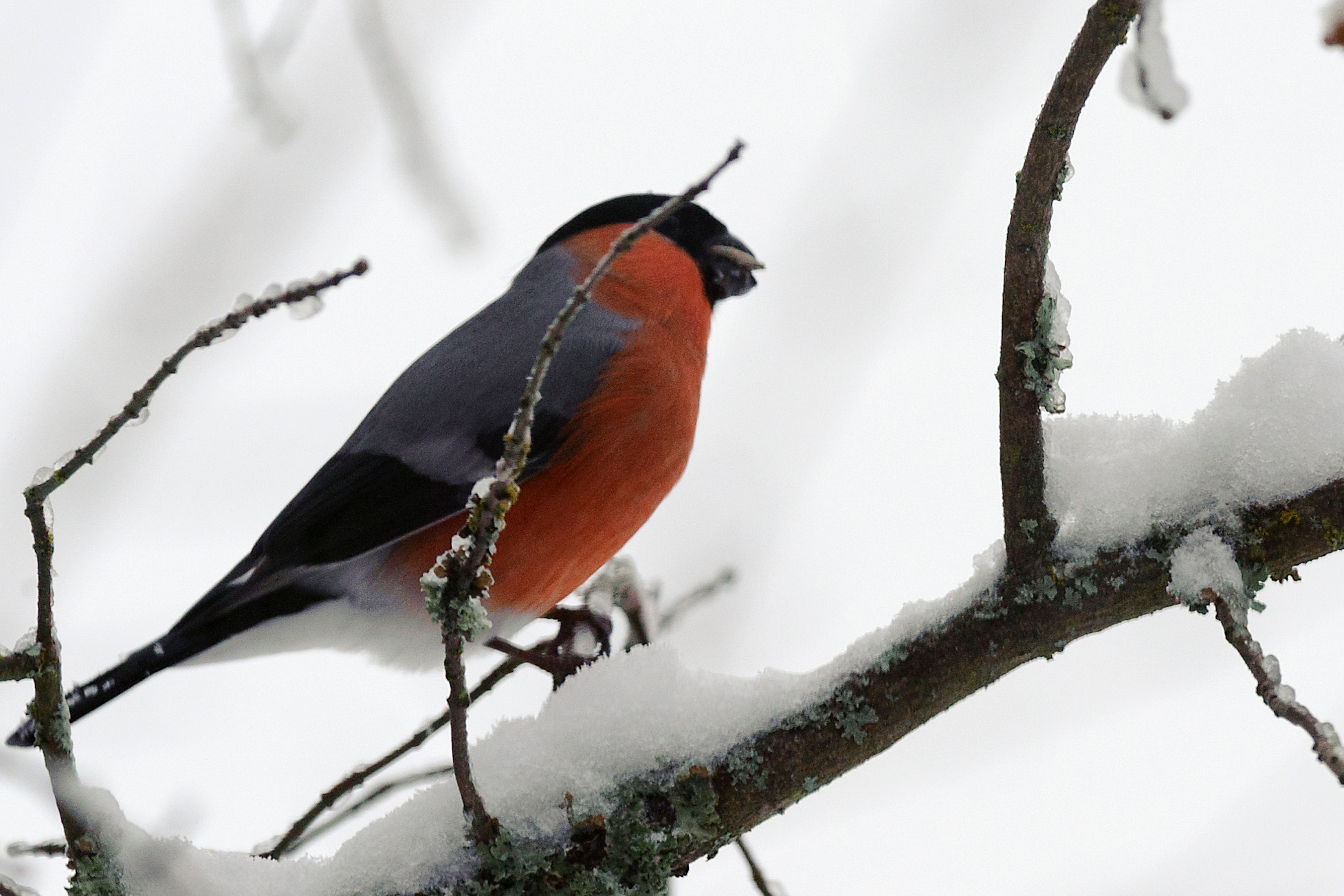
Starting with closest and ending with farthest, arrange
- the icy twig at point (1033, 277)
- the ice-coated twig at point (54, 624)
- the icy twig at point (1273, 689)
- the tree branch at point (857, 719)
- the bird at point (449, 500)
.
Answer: the icy twig at point (1273, 689), the ice-coated twig at point (54, 624), the icy twig at point (1033, 277), the tree branch at point (857, 719), the bird at point (449, 500)

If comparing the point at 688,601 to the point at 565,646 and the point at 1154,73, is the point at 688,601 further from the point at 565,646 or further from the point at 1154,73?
the point at 1154,73

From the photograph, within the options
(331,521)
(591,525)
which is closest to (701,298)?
(591,525)

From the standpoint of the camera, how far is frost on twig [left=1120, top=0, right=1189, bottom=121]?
1264 mm

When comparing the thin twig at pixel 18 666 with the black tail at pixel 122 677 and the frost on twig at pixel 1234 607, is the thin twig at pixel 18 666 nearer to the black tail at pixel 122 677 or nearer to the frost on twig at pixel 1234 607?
the black tail at pixel 122 677

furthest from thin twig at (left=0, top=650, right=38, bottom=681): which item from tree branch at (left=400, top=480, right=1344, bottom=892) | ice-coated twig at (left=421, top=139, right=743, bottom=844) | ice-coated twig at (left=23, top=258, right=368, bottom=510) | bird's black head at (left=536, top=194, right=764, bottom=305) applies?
bird's black head at (left=536, top=194, right=764, bottom=305)

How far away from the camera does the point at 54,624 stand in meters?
1.31

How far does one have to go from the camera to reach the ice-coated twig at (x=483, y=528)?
1130mm

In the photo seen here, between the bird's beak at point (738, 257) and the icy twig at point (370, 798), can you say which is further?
the bird's beak at point (738, 257)

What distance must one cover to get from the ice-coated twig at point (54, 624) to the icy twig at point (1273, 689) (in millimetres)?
1058

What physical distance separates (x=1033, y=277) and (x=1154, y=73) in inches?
10.6

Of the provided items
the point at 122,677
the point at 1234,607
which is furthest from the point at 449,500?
the point at 1234,607

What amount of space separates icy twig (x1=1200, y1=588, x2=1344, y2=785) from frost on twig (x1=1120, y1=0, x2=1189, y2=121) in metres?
0.57

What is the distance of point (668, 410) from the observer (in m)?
2.52

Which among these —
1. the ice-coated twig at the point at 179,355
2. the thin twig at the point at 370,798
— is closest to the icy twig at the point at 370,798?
the thin twig at the point at 370,798
